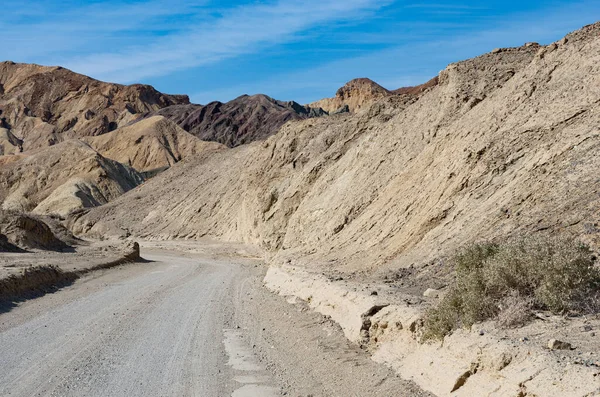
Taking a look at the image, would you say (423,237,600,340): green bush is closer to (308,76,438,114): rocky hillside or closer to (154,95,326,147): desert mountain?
(154,95,326,147): desert mountain

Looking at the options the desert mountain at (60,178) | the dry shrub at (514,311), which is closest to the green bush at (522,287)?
the dry shrub at (514,311)

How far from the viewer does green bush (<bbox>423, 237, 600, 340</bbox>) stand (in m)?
7.36

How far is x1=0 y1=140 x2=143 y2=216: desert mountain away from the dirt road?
6275cm

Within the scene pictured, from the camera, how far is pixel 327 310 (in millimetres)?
12695

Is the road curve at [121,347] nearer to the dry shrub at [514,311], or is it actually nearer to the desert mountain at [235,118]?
the dry shrub at [514,311]

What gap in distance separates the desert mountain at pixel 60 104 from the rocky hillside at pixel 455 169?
10554 cm

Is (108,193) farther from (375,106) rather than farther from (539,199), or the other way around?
(539,199)

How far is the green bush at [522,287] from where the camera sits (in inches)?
290

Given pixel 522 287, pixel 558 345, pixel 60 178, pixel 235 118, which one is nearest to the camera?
pixel 558 345

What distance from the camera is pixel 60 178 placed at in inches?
3319

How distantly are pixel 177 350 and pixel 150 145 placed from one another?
105 metres

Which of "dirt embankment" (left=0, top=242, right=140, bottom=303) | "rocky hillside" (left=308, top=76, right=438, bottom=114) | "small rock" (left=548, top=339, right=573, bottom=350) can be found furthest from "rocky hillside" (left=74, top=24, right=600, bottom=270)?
"rocky hillside" (left=308, top=76, right=438, bottom=114)

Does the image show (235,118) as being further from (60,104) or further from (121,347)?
(121,347)

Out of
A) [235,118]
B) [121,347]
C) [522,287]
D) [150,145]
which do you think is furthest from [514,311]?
[235,118]
